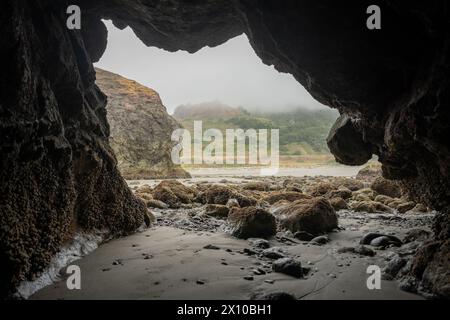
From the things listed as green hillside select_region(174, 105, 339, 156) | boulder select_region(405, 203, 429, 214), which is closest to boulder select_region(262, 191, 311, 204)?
boulder select_region(405, 203, 429, 214)

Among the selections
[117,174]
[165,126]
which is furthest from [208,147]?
[117,174]

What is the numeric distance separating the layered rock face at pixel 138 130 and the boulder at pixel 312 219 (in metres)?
22.5

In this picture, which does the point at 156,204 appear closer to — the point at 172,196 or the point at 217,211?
the point at 172,196

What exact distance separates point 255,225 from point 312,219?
110 centimetres

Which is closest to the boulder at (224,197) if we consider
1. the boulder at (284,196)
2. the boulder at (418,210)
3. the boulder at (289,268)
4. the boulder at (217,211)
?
the boulder at (284,196)

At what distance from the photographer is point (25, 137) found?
336 centimetres

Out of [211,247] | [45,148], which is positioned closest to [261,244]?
[211,247]

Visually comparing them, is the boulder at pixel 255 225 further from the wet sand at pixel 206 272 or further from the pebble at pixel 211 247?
the pebble at pixel 211 247

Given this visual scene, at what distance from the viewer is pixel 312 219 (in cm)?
611

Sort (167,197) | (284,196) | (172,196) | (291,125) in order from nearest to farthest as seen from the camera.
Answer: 1. (284,196)
2. (167,197)
3. (172,196)
4. (291,125)

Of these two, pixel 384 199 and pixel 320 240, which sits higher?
pixel 320 240

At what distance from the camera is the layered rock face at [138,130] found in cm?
2819

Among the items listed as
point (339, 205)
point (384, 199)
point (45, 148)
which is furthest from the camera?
point (384, 199)
